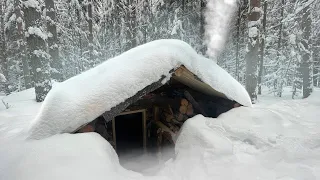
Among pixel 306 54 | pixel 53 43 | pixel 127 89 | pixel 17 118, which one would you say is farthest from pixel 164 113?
pixel 306 54

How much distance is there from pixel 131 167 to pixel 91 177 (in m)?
2.63

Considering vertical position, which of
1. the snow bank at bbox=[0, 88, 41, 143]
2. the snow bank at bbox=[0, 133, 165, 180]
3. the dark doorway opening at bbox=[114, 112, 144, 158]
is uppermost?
the snow bank at bbox=[0, 133, 165, 180]

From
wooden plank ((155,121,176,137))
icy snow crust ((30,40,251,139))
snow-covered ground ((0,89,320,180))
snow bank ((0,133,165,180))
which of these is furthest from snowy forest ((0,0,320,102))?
snow bank ((0,133,165,180))

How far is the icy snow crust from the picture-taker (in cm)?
352

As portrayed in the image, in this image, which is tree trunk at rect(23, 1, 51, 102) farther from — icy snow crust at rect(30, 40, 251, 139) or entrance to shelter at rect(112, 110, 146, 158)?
icy snow crust at rect(30, 40, 251, 139)

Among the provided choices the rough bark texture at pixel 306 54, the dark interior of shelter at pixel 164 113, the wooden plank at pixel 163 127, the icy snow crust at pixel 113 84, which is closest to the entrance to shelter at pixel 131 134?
the dark interior of shelter at pixel 164 113

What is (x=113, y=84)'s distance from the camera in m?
3.79

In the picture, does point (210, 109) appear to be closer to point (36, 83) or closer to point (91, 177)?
point (91, 177)

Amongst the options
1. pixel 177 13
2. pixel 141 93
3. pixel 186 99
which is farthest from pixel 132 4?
pixel 141 93

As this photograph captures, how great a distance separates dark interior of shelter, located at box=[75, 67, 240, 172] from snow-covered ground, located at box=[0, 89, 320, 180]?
3.65ft

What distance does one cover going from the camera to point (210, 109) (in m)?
5.78

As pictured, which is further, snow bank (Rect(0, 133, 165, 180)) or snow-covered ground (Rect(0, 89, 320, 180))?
snow-covered ground (Rect(0, 89, 320, 180))

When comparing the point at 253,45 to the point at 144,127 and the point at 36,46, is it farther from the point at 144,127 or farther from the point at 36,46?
the point at 36,46

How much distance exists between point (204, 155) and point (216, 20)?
1548 cm
